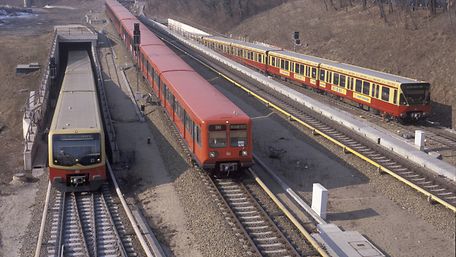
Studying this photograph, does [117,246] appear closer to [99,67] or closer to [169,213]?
[169,213]

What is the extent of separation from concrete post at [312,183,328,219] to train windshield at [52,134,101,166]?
7435 millimetres

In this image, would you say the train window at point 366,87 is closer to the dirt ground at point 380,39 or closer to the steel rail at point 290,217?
the dirt ground at point 380,39

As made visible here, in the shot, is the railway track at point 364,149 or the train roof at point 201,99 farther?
the train roof at point 201,99

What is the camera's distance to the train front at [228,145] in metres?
18.9

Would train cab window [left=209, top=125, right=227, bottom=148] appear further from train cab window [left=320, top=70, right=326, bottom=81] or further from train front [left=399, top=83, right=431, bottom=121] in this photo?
Answer: train cab window [left=320, top=70, right=326, bottom=81]

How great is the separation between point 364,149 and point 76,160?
1192 cm

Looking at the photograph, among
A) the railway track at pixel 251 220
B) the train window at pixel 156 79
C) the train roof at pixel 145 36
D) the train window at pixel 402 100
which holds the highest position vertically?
the train roof at pixel 145 36

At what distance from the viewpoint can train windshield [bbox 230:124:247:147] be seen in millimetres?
19062

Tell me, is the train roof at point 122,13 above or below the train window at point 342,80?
above

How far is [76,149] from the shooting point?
61.7ft

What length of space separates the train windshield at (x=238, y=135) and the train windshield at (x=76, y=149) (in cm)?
457

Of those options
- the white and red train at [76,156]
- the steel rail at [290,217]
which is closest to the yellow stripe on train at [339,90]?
the steel rail at [290,217]

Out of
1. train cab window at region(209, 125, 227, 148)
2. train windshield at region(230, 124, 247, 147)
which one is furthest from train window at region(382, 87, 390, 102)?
train cab window at region(209, 125, 227, 148)

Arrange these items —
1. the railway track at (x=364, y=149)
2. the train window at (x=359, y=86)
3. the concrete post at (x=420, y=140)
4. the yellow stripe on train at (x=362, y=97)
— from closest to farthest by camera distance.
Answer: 1. the railway track at (x=364, y=149)
2. the concrete post at (x=420, y=140)
3. the yellow stripe on train at (x=362, y=97)
4. the train window at (x=359, y=86)
